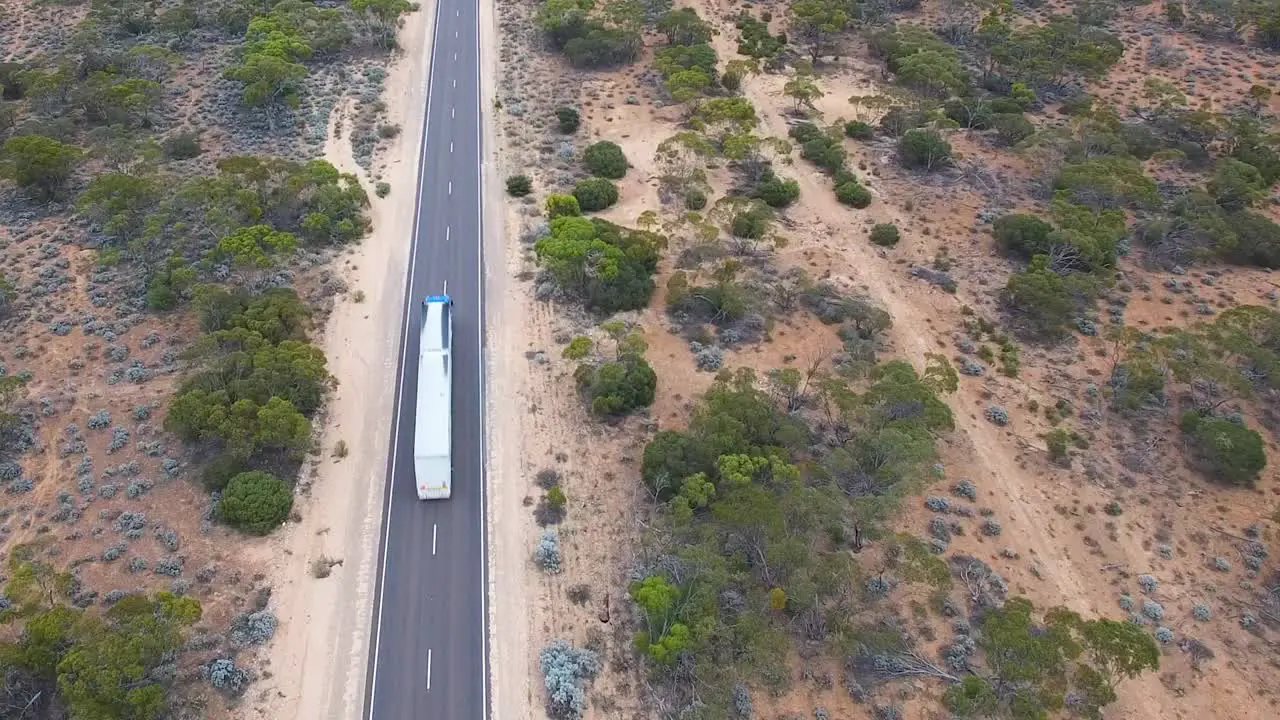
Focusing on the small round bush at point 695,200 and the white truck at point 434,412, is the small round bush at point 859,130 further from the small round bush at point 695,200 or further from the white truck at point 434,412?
the white truck at point 434,412

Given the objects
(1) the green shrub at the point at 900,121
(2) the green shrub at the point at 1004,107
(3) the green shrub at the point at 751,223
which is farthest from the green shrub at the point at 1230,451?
(2) the green shrub at the point at 1004,107

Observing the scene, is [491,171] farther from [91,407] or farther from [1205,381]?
[1205,381]

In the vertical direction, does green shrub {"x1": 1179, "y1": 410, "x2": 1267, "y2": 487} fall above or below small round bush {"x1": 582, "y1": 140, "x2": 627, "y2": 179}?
below

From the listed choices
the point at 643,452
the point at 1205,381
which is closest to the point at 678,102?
the point at 643,452

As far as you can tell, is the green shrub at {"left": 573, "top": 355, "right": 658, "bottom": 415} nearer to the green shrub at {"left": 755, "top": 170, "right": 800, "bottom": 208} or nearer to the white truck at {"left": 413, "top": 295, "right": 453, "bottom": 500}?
the white truck at {"left": 413, "top": 295, "right": 453, "bottom": 500}

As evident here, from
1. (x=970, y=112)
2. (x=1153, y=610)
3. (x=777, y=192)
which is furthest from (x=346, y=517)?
Result: (x=970, y=112)

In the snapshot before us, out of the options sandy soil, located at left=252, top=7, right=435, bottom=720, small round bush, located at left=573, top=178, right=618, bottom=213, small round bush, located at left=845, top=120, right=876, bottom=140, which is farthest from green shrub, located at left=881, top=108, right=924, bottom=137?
sandy soil, located at left=252, top=7, right=435, bottom=720
